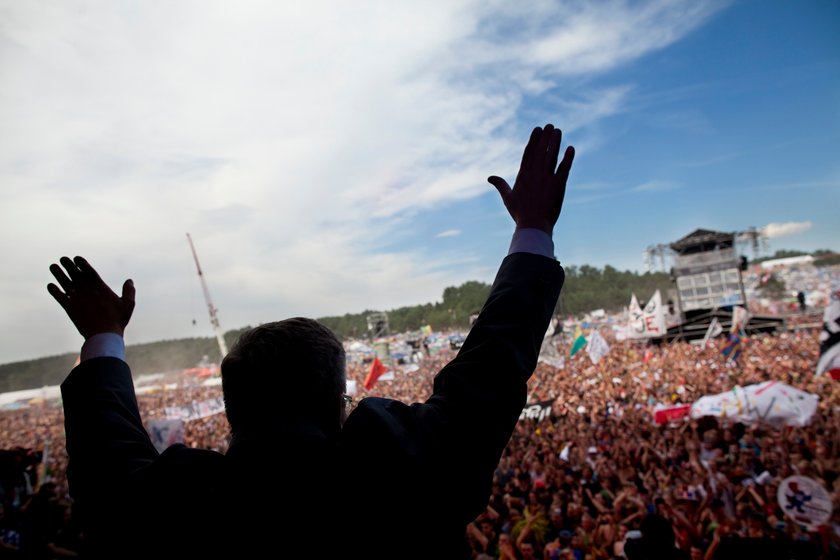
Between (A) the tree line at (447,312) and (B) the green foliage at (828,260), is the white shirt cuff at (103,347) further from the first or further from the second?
(B) the green foliage at (828,260)

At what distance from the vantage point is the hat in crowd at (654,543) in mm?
3279

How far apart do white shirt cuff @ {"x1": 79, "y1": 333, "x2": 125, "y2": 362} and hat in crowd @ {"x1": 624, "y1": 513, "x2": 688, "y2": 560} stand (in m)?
3.33

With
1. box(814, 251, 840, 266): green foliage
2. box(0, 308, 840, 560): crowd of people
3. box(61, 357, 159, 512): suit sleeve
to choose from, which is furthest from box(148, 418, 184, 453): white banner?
box(814, 251, 840, 266): green foliage

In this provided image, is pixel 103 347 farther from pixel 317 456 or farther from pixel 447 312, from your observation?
pixel 447 312

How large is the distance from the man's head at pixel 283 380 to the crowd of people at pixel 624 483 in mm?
177

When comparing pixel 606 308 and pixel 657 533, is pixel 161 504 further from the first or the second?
pixel 606 308

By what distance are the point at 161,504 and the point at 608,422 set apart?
11.9 m

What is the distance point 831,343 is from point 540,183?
10.0 metres

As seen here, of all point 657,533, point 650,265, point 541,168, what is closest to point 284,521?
point 541,168

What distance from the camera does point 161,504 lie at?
33.5 inches

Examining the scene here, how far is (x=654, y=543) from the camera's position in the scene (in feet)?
10.9

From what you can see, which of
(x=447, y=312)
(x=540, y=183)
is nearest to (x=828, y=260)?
(x=447, y=312)

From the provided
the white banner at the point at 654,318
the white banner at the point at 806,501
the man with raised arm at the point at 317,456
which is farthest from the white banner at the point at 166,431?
the white banner at the point at 654,318

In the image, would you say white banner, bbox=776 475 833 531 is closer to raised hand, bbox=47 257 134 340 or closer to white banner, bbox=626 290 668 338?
raised hand, bbox=47 257 134 340
